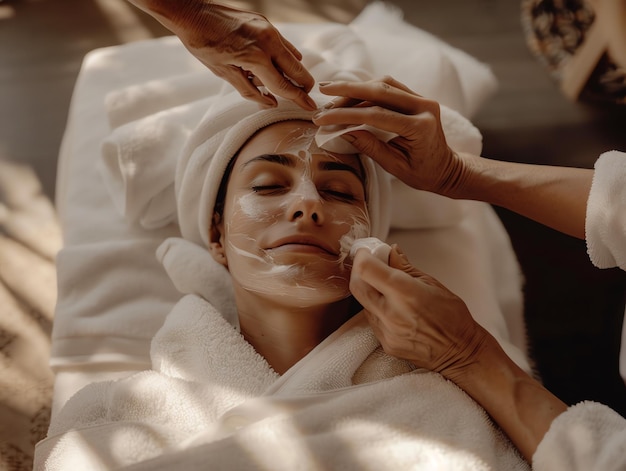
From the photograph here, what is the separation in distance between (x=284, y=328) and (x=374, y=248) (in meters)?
0.28

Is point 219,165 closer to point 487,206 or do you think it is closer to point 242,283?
point 242,283

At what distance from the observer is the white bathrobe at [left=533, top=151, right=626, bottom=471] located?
1.08 m

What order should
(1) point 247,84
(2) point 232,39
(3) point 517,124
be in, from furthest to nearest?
(3) point 517,124, (1) point 247,84, (2) point 232,39

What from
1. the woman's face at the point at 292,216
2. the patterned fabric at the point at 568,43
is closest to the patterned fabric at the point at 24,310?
the woman's face at the point at 292,216

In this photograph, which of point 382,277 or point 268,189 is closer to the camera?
point 382,277

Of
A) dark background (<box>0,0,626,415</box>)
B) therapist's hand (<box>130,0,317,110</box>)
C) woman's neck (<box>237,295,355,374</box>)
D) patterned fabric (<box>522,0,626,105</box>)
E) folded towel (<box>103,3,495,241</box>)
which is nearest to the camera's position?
therapist's hand (<box>130,0,317,110</box>)

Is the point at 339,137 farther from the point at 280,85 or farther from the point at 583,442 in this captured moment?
the point at 583,442

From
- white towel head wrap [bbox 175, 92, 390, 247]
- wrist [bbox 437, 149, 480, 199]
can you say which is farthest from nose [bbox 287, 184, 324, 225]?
wrist [bbox 437, 149, 480, 199]

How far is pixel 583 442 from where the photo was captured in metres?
1.10

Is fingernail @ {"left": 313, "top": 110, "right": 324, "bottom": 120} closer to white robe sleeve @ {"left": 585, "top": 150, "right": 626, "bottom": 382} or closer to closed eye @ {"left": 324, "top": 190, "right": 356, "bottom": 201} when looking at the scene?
closed eye @ {"left": 324, "top": 190, "right": 356, "bottom": 201}

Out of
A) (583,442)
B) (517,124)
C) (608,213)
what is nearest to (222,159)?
(608,213)

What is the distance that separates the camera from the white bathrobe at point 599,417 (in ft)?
3.53

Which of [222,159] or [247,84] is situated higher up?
[247,84]

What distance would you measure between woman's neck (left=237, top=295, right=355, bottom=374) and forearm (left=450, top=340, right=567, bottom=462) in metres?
0.31
